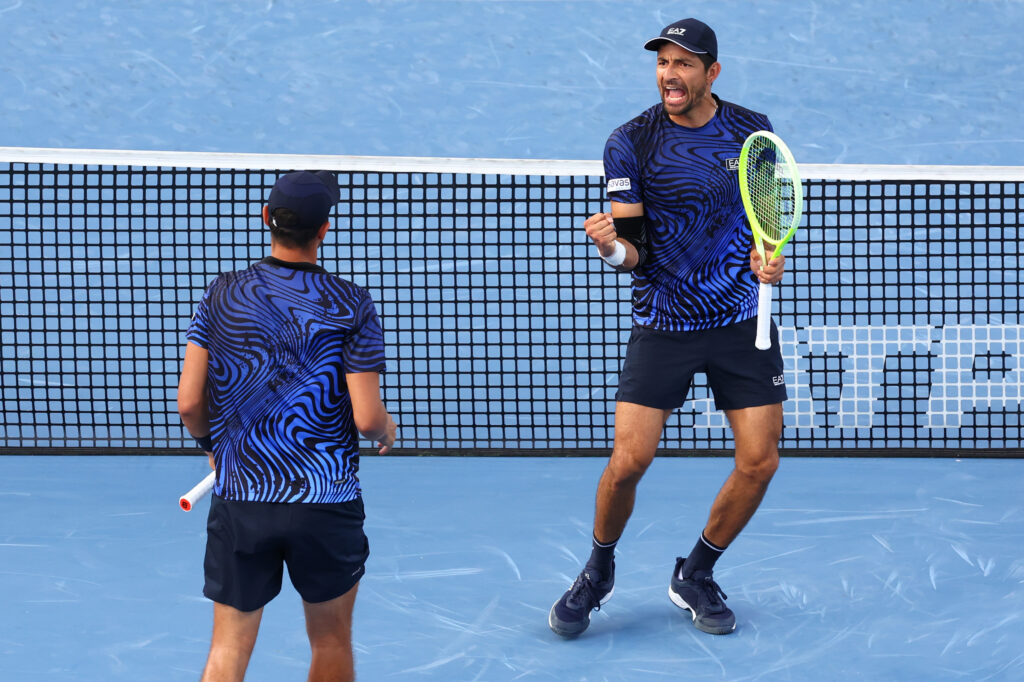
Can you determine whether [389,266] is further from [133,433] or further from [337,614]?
[337,614]

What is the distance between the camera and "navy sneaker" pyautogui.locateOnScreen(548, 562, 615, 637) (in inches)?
140

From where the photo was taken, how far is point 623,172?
3.49 m

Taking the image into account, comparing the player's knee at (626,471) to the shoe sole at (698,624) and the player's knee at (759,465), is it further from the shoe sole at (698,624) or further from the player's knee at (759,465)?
the shoe sole at (698,624)

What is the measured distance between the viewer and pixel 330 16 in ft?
30.6

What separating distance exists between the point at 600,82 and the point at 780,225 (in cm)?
565

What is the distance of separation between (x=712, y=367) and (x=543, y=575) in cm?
99

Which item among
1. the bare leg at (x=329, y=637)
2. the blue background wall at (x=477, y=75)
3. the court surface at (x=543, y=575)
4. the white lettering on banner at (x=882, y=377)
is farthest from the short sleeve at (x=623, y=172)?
the blue background wall at (x=477, y=75)

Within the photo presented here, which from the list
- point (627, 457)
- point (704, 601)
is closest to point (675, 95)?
point (627, 457)

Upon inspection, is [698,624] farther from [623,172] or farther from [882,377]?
[882,377]

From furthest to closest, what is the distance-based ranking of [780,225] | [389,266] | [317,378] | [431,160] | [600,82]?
1. [600,82]
2. [389,266]
3. [431,160]
4. [780,225]
5. [317,378]

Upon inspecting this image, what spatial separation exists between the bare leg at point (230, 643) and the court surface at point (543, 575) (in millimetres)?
729

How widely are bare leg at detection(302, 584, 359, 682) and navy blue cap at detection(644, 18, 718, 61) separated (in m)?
1.63

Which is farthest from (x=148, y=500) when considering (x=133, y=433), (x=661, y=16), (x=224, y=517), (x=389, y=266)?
(x=661, y=16)

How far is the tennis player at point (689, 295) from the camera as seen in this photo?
11.5 feet
